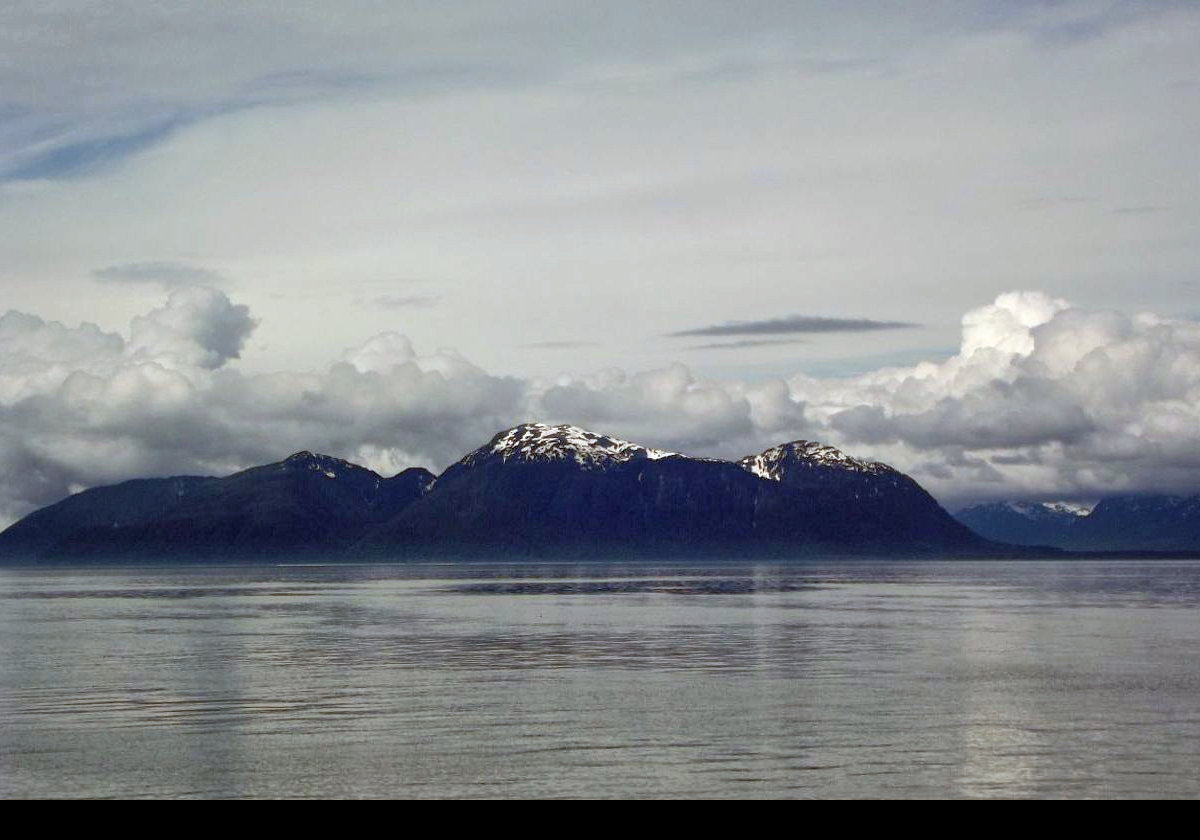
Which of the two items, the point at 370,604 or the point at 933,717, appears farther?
the point at 370,604

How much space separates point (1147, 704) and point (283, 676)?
36.7 meters

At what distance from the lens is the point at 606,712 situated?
4781cm

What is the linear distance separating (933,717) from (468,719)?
1590 cm

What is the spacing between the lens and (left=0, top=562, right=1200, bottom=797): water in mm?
34781

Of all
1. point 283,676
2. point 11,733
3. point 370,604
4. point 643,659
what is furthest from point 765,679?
point 370,604

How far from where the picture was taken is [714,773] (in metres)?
35.4

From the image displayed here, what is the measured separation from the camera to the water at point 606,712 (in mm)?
34781

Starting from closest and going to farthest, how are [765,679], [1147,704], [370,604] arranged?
[1147,704]
[765,679]
[370,604]
